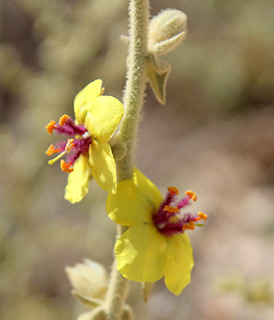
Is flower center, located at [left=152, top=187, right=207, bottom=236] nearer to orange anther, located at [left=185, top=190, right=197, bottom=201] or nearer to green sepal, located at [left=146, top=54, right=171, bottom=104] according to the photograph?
orange anther, located at [left=185, top=190, right=197, bottom=201]

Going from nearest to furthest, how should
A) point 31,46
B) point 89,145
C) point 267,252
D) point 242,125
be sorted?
point 89,145, point 267,252, point 242,125, point 31,46

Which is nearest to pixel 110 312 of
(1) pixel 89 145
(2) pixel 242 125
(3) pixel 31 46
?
(1) pixel 89 145

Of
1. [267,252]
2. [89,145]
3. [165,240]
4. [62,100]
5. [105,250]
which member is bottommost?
[267,252]

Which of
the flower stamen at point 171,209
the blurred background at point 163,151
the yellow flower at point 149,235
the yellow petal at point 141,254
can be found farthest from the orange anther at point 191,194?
the blurred background at point 163,151

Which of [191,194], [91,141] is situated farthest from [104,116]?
[191,194]

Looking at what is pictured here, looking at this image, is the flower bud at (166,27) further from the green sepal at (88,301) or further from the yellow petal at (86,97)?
the green sepal at (88,301)

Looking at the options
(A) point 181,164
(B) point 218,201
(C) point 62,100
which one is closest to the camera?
(C) point 62,100

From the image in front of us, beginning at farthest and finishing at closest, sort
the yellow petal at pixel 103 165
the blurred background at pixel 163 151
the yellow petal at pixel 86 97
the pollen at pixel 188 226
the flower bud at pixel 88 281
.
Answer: the blurred background at pixel 163 151
the flower bud at pixel 88 281
the pollen at pixel 188 226
the yellow petal at pixel 86 97
the yellow petal at pixel 103 165

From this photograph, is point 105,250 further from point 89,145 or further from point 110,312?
point 89,145
